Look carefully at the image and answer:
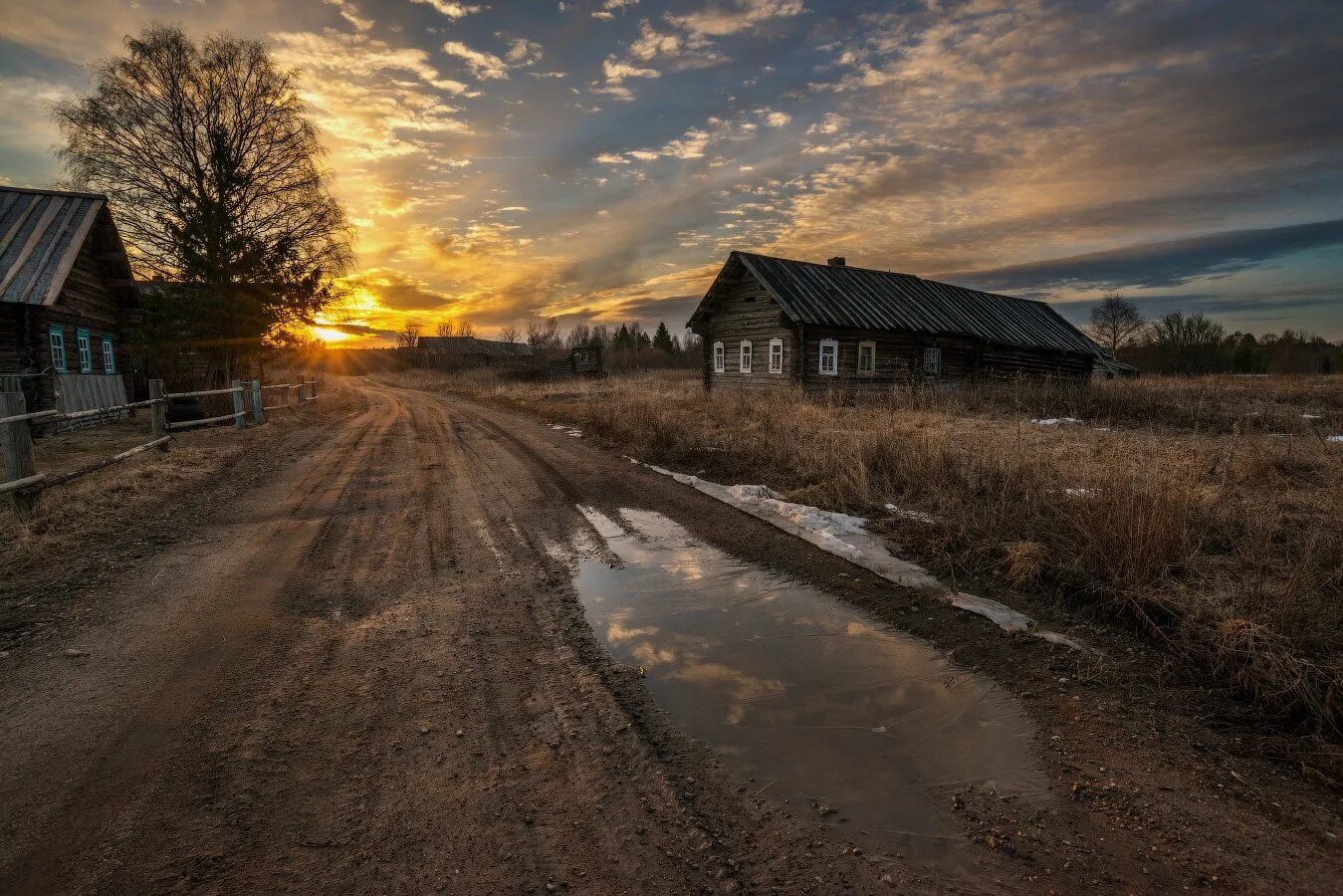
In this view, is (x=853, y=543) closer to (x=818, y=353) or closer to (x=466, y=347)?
(x=818, y=353)

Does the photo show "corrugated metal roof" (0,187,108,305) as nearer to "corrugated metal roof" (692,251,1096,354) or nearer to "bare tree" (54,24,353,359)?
"bare tree" (54,24,353,359)

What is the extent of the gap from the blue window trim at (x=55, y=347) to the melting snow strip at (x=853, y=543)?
58.4ft

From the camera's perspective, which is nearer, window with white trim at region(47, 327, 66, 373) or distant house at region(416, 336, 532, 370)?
window with white trim at region(47, 327, 66, 373)

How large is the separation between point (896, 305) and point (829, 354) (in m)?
4.48

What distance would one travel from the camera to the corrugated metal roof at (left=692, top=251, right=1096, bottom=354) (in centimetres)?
2191

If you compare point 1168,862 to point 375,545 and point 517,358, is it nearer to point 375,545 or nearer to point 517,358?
point 375,545

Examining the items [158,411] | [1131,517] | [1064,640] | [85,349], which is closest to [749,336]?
[158,411]

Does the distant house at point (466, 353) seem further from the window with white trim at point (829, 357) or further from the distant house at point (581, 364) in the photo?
the window with white trim at point (829, 357)

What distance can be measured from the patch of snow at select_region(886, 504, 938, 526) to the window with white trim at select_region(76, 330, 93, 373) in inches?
884

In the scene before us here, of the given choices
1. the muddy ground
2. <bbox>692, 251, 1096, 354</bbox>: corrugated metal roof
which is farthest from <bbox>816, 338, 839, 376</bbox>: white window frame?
the muddy ground

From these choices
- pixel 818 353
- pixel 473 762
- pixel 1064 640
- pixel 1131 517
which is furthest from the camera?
pixel 818 353

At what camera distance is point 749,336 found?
24.1 meters

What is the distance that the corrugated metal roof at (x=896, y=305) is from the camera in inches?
862

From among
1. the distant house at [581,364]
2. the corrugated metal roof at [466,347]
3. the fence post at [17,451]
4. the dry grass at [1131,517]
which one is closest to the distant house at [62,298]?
the fence post at [17,451]
